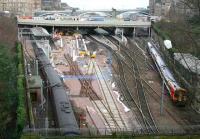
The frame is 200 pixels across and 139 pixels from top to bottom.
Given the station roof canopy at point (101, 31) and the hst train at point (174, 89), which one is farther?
the station roof canopy at point (101, 31)

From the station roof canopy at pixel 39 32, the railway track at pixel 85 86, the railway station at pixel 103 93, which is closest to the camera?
the railway station at pixel 103 93

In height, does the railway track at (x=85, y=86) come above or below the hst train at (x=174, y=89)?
below

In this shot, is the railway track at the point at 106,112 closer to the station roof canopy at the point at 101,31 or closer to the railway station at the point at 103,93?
the railway station at the point at 103,93

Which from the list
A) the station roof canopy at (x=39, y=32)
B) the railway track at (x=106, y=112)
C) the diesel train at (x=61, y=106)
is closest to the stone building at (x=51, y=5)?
the station roof canopy at (x=39, y=32)

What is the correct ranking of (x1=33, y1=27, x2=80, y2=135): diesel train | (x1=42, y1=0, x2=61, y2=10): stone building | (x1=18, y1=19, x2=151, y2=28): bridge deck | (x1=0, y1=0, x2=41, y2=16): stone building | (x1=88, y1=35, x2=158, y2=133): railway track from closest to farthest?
1. (x1=33, y1=27, x2=80, y2=135): diesel train
2. (x1=88, y1=35, x2=158, y2=133): railway track
3. (x1=18, y1=19, x2=151, y2=28): bridge deck
4. (x1=0, y1=0, x2=41, y2=16): stone building
5. (x1=42, y1=0, x2=61, y2=10): stone building

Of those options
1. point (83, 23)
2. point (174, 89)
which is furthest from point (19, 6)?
point (174, 89)

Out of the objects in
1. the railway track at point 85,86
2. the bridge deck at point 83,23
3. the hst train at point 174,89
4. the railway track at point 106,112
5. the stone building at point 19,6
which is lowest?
the railway track at point 106,112

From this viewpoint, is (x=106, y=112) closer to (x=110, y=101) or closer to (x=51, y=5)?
(x=110, y=101)

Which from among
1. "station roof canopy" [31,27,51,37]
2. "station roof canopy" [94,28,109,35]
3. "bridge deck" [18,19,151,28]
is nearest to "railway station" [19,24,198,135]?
"station roof canopy" [31,27,51,37]

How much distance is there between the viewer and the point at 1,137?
52.2ft

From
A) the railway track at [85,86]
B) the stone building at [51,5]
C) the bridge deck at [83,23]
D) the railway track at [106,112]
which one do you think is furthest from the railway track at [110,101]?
the stone building at [51,5]

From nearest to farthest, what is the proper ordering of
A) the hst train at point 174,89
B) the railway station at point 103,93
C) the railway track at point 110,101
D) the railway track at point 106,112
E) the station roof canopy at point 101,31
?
the railway station at point 103,93
the railway track at point 106,112
the railway track at point 110,101
the hst train at point 174,89
the station roof canopy at point 101,31

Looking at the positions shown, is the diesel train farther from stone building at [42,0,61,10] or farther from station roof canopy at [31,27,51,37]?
stone building at [42,0,61,10]

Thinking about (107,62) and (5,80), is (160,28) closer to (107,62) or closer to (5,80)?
(107,62)
